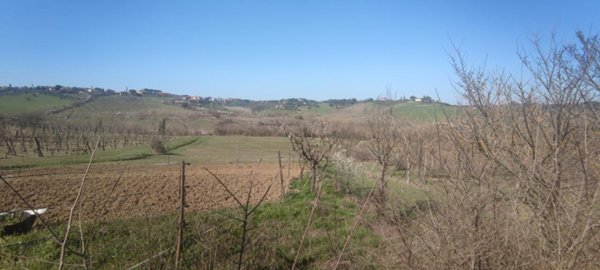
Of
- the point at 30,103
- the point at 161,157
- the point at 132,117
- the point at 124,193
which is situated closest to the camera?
the point at 124,193

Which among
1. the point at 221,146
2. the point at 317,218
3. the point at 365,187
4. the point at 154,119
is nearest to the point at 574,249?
the point at 317,218

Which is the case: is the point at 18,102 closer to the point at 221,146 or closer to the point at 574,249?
the point at 221,146

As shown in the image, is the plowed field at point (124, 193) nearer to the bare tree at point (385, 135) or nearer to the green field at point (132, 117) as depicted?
the bare tree at point (385, 135)

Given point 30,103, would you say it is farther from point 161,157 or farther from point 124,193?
point 124,193

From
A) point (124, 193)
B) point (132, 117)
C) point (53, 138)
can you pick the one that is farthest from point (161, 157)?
point (132, 117)

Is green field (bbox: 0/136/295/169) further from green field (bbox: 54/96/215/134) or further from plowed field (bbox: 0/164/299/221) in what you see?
green field (bbox: 54/96/215/134)

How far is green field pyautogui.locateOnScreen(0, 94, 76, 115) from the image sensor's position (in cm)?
8239

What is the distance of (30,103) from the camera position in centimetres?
9206

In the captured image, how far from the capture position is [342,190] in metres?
16.1

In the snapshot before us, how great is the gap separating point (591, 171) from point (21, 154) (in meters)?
45.2

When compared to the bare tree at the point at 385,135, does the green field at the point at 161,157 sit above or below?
below

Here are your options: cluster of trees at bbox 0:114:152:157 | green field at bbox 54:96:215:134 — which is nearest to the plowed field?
cluster of trees at bbox 0:114:152:157

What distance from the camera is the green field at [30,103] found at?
82387 millimetres

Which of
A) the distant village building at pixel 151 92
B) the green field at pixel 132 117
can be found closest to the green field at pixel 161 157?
the green field at pixel 132 117
